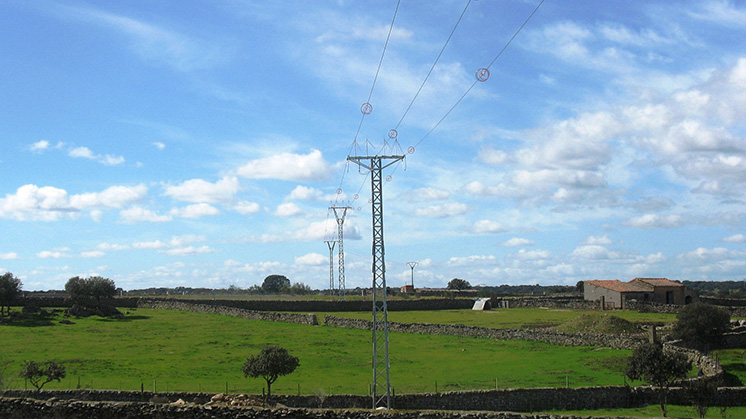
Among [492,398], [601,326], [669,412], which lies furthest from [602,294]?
[492,398]

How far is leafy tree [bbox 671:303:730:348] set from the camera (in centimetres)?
5638

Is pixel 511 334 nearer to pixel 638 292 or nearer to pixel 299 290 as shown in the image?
pixel 638 292

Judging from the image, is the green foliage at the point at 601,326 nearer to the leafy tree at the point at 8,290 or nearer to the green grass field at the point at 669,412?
the green grass field at the point at 669,412

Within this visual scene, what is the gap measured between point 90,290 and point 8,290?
8.61 m

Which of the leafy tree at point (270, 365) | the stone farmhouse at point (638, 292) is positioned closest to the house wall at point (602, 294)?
the stone farmhouse at point (638, 292)

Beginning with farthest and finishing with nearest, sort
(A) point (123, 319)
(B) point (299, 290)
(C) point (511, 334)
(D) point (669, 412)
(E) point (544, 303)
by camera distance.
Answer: (B) point (299, 290) → (E) point (544, 303) → (A) point (123, 319) → (C) point (511, 334) → (D) point (669, 412)

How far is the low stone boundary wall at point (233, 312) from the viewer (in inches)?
3157

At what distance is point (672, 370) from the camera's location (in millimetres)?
36812

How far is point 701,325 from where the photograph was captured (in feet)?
184

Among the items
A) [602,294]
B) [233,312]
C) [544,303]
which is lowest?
[544,303]

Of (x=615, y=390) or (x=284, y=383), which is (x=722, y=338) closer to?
(x=615, y=390)

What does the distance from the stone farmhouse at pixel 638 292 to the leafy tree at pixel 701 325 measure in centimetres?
4430

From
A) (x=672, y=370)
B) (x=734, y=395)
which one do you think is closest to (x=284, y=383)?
(x=672, y=370)

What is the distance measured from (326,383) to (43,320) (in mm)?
41115
